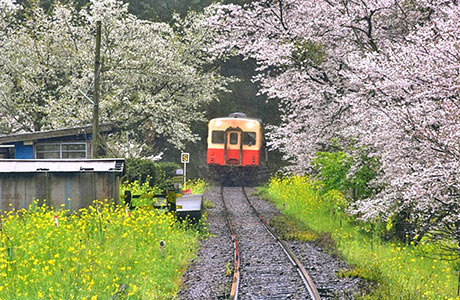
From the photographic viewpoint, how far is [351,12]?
13930 millimetres

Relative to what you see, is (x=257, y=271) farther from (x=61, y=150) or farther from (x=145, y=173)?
(x=145, y=173)

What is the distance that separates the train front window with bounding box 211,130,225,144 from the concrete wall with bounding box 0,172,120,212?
51.5 feet

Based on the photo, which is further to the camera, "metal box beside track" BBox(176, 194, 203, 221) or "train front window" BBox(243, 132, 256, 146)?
"train front window" BBox(243, 132, 256, 146)

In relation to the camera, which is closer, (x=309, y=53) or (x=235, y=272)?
(x=235, y=272)

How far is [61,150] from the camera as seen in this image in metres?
20.0

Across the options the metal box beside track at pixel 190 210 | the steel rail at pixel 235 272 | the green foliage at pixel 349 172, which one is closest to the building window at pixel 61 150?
the metal box beside track at pixel 190 210

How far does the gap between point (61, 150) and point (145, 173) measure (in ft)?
12.2

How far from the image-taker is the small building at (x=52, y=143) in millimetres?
18969

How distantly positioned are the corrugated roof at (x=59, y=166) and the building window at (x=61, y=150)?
6675 millimetres

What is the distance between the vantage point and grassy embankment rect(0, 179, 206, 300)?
6.99 m

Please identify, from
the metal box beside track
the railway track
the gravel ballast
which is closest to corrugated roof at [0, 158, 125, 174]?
the metal box beside track

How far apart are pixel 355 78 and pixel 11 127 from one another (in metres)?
22.2

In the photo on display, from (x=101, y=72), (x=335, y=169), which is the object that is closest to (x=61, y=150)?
(x=101, y=72)

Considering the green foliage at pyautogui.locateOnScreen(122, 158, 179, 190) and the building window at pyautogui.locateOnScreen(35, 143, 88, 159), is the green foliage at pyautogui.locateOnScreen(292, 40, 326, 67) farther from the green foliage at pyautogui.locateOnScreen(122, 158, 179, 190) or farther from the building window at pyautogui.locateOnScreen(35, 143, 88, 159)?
the building window at pyautogui.locateOnScreen(35, 143, 88, 159)
